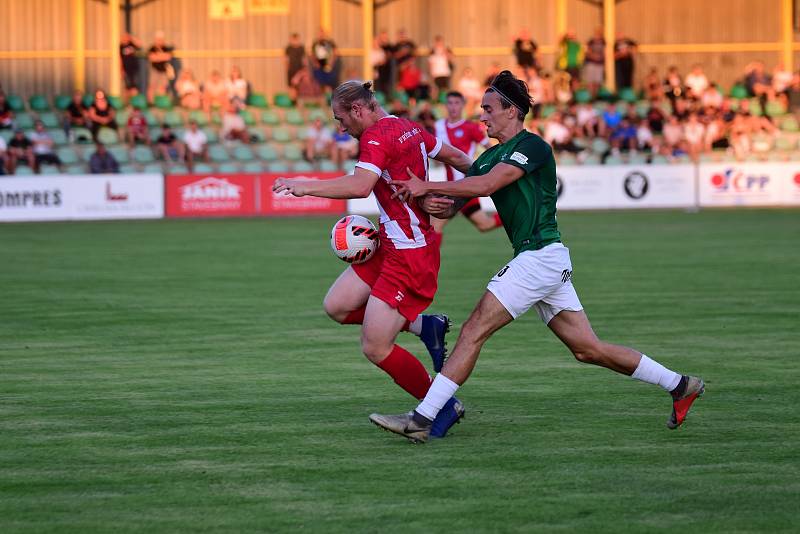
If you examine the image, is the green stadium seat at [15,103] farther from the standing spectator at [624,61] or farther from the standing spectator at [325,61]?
the standing spectator at [624,61]

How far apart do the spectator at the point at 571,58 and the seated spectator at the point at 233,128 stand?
9.19m

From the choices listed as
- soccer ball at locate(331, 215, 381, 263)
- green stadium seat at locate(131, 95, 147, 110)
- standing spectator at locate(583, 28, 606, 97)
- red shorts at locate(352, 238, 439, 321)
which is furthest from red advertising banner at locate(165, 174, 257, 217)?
red shorts at locate(352, 238, 439, 321)

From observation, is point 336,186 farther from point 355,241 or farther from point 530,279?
point 530,279

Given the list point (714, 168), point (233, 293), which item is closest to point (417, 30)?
point (714, 168)

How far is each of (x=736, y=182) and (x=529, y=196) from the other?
25.5 m

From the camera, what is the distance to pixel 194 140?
3234 centimetres

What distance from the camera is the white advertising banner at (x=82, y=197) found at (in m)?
28.1

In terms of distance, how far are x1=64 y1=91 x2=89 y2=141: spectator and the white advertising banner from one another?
12.8 feet

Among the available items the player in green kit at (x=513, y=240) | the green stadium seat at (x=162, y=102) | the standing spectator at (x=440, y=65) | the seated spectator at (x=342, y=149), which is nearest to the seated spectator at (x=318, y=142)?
the seated spectator at (x=342, y=149)

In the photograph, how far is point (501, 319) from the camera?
6879 millimetres

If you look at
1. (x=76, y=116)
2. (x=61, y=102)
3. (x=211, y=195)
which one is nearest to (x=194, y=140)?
(x=211, y=195)

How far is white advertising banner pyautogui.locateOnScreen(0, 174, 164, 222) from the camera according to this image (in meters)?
28.1

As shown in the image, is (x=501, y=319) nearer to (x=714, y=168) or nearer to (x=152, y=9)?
(x=714, y=168)

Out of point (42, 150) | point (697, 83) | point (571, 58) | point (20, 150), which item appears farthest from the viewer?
point (697, 83)
